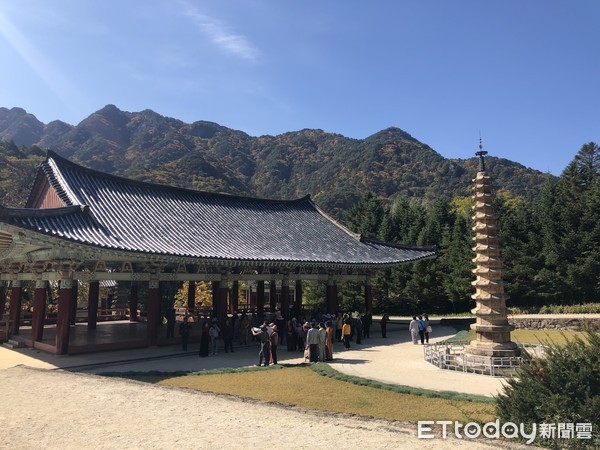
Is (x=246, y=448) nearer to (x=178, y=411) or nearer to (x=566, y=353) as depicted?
(x=178, y=411)

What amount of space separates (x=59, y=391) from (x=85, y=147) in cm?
17210

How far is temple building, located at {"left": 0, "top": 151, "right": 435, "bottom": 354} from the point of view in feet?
63.7

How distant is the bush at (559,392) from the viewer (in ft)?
26.1

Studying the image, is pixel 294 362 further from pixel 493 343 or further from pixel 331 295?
pixel 331 295

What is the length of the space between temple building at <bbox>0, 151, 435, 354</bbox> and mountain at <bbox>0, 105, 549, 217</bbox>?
8471 cm

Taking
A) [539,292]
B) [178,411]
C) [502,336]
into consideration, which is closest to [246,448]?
[178,411]

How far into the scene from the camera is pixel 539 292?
40.8m

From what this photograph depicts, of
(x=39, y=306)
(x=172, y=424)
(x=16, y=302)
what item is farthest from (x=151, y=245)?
(x=172, y=424)

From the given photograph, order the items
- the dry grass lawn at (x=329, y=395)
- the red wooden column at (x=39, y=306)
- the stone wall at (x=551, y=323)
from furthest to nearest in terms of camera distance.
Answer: the stone wall at (x=551, y=323) < the red wooden column at (x=39, y=306) < the dry grass lawn at (x=329, y=395)

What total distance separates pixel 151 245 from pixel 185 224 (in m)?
5.09

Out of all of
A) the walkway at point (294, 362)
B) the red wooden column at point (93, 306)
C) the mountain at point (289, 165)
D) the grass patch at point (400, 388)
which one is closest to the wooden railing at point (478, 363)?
the walkway at point (294, 362)

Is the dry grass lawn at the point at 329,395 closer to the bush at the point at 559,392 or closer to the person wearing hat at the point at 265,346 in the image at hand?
the bush at the point at 559,392

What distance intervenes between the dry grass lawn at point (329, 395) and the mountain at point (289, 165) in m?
102

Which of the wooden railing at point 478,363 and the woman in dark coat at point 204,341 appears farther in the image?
the woman in dark coat at point 204,341
